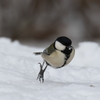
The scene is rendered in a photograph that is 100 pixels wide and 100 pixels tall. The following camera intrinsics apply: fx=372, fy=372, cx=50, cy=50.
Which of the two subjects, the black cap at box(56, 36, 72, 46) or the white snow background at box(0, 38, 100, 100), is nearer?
the white snow background at box(0, 38, 100, 100)

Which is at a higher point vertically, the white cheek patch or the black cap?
the black cap

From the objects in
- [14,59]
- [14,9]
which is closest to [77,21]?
[14,9]

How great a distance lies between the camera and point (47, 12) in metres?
8.53

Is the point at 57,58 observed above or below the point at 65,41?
below

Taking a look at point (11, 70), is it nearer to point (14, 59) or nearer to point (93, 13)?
point (14, 59)

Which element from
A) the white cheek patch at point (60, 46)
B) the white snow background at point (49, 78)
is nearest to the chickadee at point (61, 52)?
the white cheek patch at point (60, 46)

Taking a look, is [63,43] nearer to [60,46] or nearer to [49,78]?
[60,46]

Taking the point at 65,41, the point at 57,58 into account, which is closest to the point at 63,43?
the point at 65,41

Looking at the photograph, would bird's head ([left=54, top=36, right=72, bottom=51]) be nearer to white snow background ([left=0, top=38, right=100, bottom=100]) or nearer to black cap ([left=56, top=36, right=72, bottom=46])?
black cap ([left=56, top=36, right=72, bottom=46])

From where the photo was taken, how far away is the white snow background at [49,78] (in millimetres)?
2863

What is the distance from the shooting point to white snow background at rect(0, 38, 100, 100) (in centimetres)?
286

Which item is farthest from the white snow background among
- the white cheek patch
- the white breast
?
the white cheek patch

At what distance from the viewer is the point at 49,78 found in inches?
153

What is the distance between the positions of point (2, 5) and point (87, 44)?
341 cm
